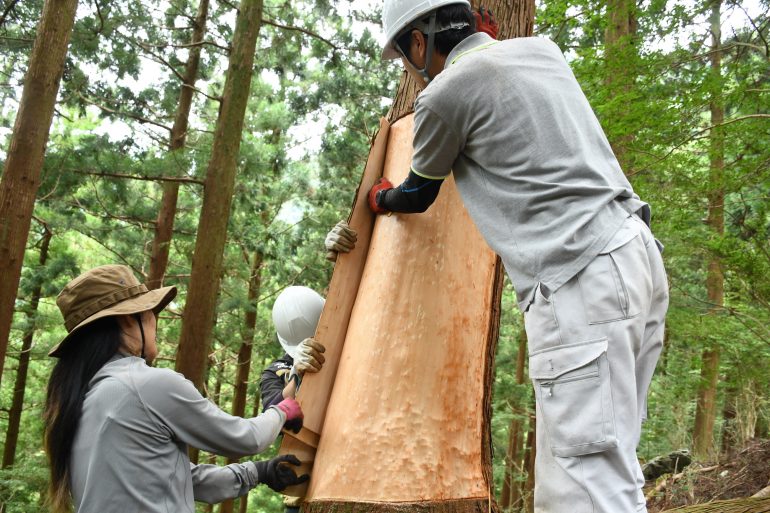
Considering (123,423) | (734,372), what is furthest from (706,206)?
(123,423)

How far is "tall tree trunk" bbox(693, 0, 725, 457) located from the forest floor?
172cm

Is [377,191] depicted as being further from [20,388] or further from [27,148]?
[20,388]

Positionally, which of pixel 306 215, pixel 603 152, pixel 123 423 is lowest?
pixel 123 423

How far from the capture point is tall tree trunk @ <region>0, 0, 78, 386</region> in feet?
16.8

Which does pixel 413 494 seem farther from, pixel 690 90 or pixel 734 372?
pixel 734 372

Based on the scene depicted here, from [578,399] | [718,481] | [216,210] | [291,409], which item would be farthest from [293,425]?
[718,481]

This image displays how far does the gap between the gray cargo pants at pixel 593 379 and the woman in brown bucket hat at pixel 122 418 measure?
1097 millimetres

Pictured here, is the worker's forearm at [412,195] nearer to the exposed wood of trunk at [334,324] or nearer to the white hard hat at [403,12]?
the exposed wood of trunk at [334,324]

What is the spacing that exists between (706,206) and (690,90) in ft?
5.51

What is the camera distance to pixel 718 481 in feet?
21.1

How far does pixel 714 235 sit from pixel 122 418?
7.37 m

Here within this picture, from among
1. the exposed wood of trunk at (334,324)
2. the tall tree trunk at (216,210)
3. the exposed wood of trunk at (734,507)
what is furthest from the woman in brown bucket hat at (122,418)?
the tall tree trunk at (216,210)

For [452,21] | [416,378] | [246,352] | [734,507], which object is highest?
[452,21]

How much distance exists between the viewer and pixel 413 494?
2248 millimetres
